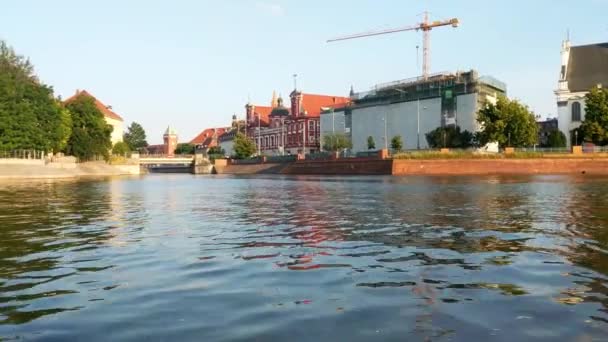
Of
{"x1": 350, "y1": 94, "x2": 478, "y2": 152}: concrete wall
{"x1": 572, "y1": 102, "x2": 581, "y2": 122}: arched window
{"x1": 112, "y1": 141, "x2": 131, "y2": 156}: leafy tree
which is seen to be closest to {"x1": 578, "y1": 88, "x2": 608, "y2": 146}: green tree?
{"x1": 572, "y1": 102, "x2": 581, "y2": 122}: arched window

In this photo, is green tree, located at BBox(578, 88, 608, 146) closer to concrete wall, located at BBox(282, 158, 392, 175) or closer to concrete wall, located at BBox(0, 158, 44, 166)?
concrete wall, located at BBox(282, 158, 392, 175)

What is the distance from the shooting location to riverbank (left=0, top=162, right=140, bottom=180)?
3125 inches

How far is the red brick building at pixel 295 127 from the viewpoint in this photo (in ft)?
486

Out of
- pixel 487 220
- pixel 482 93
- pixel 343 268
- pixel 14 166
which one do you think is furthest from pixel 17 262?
pixel 482 93

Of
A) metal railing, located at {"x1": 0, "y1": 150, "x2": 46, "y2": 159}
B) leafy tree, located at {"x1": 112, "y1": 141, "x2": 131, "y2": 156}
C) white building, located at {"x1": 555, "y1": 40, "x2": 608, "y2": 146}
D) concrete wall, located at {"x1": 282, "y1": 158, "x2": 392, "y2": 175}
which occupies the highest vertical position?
white building, located at {"x1": 555, "y1": 40, "x2": 608, "y2": 146}

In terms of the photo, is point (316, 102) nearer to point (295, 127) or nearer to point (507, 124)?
point (295, 127)

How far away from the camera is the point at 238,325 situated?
6703 mm

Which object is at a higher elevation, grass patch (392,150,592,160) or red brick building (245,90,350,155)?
red brick building (245,90,350,155)

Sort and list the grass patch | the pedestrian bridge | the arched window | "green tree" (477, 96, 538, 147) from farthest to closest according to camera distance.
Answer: the pedestrian bridge
the arched window
"green tree" (477, 96, 538, 147)
the grass patch

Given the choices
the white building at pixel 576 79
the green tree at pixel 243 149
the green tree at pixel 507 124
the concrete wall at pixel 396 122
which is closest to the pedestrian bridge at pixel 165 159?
the green tree at pixel 243 149

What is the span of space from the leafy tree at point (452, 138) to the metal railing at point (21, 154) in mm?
68160

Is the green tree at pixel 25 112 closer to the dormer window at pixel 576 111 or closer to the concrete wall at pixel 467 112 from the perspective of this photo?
the concrete wall at pixel 467 112

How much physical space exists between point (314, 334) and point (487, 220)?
13819 mm

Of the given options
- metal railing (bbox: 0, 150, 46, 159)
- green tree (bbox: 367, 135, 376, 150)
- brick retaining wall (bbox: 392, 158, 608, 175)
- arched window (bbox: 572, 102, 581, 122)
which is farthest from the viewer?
green tree (bbox: 367, 135, 376, 150)
